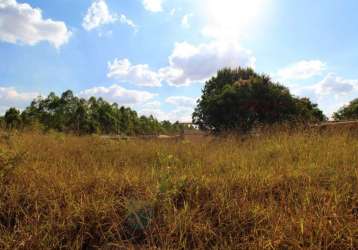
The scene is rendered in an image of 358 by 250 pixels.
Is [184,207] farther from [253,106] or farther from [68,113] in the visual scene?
[68,113]

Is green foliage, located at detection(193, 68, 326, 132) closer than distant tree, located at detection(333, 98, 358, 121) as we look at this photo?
Yes

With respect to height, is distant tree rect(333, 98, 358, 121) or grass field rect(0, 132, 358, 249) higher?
distant tree rect(333, 98, 358, 121)

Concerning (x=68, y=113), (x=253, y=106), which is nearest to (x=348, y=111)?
(x=253, y=106)

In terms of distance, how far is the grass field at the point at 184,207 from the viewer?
2723mm

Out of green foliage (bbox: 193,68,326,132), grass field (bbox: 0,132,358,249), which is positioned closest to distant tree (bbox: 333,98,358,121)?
green foliage (bbox: 193,68,326,132)

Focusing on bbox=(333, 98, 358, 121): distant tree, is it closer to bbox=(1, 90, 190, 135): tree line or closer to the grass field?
bbox=(1, 90, 190, 135): tree line

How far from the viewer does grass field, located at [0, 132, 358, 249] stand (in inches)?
107

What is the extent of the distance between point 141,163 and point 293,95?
12122 mm

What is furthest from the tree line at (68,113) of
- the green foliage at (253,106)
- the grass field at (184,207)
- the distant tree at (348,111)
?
the grass field at (184,207)

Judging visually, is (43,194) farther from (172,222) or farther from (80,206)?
(172,222)

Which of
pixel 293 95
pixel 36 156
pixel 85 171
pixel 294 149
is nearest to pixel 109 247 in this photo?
pixel 85 171

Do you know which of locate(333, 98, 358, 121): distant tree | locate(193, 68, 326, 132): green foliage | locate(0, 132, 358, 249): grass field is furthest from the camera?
locate(333, 98, 358, 121): distant tree

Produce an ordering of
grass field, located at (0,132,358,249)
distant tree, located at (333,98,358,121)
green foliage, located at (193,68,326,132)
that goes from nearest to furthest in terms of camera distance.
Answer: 1. grass field, located at (0,132,358,249)
2. green foliage, located at (193,68,326,132)
3. distant tree, located at (333,98,358,121)

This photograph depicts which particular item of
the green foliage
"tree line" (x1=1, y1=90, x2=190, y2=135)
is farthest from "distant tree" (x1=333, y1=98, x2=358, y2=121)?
"tree line" (x1=1, y1=90, x2=190, y2=135)
